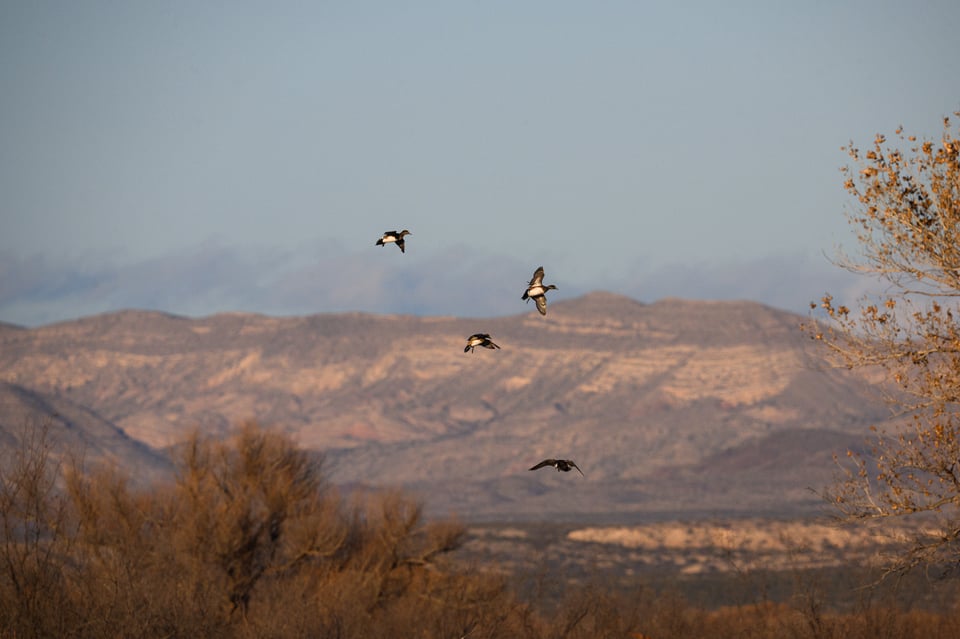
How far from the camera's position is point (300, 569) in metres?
35.0

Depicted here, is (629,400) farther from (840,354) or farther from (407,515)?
(840,354)

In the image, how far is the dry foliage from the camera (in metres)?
27.4

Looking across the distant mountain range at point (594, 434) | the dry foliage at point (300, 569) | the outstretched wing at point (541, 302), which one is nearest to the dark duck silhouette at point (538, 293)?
the outstretched wing at point (541, 302)

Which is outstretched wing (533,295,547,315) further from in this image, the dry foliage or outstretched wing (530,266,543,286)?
the dry foliage

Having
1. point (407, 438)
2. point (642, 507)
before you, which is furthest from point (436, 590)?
point (407, 438)

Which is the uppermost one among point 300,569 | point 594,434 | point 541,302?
point 541,302

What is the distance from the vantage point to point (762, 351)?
198 m

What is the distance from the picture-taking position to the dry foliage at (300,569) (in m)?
27.4

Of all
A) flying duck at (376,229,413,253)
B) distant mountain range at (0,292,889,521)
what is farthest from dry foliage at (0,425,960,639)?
distant mountain range at (0,292,889,521)

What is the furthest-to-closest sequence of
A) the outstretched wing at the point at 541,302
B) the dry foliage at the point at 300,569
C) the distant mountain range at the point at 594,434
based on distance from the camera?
the distant mountain range at the point at 594,434 < the dry foliage at the point at 300,569 < the outstretched wing at the point at 541,302

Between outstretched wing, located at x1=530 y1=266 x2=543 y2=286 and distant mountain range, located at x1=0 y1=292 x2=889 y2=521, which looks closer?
outstretched wing, located at x1=530 y1=266 x2=543 y2=286

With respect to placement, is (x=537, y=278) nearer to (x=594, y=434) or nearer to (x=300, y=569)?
(x=300, y=569)

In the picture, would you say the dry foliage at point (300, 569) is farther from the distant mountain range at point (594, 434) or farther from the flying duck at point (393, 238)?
the distant mountain range at point (594, 434)

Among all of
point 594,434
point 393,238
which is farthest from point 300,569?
point 594,434
